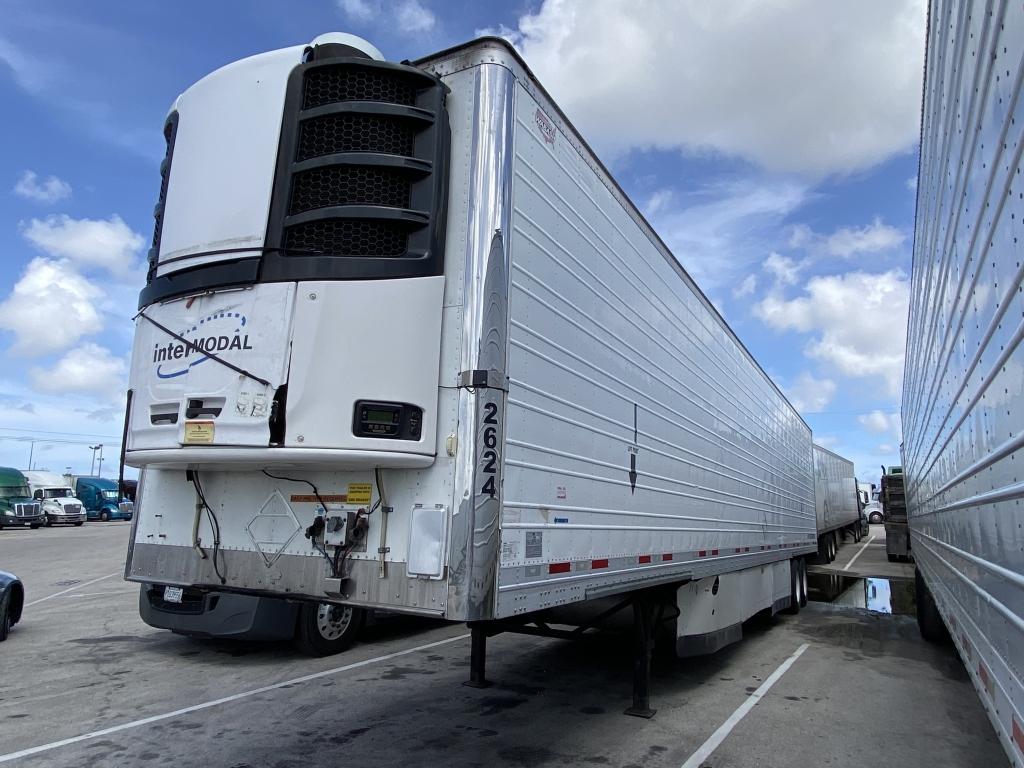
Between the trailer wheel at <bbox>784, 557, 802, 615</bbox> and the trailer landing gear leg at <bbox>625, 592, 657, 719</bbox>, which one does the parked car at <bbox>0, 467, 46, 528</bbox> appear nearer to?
the trailer wheel at <bbox>784, 557, 802, 615</bbox>

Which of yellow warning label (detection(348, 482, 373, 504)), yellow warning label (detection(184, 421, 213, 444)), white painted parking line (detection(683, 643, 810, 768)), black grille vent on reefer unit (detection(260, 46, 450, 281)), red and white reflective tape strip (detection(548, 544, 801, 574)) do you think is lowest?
white painted parking line (detection(683, 643, 810, 768))

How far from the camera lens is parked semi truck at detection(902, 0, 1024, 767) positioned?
192 centimetres

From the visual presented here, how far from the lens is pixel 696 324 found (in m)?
7.01

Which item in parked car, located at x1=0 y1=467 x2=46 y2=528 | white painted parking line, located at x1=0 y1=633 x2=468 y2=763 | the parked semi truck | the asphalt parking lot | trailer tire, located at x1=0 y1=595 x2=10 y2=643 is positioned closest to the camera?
the parked semi truck

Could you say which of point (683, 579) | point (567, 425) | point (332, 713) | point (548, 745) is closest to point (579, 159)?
point (567, 425)

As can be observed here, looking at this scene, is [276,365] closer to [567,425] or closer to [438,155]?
[438,155]

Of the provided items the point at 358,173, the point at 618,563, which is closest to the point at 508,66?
the point at 358,173

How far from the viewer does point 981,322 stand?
7.97 feet

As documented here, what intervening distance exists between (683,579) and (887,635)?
606 cm

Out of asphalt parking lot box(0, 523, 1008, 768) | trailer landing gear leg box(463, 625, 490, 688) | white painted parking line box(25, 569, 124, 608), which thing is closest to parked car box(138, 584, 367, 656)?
asphalt parking lot box(0, 523, 1008, 768)

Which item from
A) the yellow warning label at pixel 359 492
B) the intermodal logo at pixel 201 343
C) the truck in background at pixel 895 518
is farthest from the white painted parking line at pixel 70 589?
the truck in background at pixel 895 518

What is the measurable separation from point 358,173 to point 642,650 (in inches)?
166

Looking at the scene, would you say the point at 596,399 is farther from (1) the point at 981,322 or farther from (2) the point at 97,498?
(2) the point at 97,498

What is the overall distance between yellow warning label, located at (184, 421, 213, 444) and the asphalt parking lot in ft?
8.20
